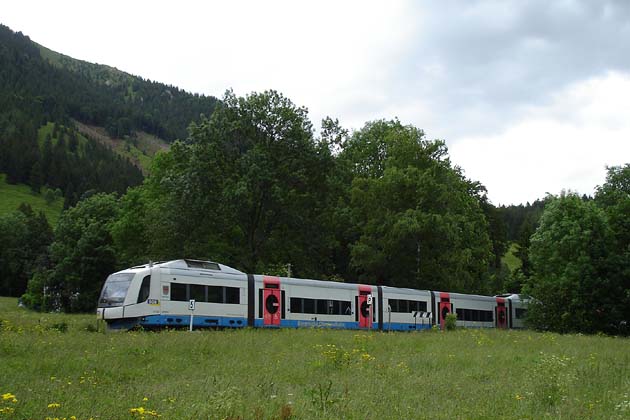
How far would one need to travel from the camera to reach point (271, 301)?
30.3 m

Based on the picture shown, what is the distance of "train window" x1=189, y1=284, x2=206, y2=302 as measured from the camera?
27.3 metres

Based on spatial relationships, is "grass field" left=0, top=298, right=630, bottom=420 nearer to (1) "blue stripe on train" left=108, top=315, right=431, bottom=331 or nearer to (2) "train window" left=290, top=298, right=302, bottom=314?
(1) "blue stripe on train" left=108, top=315, right=431, bottom=331

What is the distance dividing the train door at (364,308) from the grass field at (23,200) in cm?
11679

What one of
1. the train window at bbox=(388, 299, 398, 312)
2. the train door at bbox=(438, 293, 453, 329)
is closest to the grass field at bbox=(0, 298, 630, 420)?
the train window at bbox=(388, 299, 398, 312)

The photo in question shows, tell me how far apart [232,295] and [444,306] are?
55.8 feet

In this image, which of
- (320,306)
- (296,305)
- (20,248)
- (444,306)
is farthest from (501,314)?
(20,248)

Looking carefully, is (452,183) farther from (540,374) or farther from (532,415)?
(532,415)

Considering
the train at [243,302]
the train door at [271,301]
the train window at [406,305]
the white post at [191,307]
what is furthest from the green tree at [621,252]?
the white post at [191,307]

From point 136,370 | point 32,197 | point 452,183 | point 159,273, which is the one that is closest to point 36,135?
point 32,197

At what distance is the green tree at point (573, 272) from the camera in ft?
130

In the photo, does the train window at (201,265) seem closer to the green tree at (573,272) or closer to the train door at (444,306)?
the train door at (444,306)

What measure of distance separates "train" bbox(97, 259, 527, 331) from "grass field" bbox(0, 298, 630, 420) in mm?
4632

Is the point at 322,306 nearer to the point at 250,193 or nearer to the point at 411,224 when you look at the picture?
the point at 250,193

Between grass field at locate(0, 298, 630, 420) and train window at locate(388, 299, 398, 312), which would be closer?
grass field at locate(0, 298, 630, 420)
